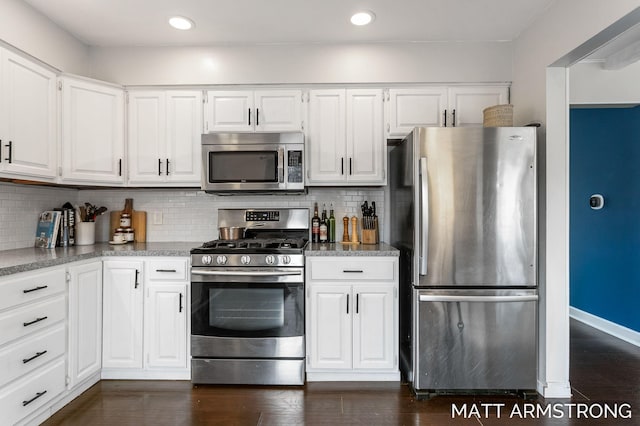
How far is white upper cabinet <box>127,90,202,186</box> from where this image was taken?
2971mm

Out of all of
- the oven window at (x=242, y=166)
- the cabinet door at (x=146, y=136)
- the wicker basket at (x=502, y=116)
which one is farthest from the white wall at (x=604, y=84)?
the cabinet door at (x=146, y=136)

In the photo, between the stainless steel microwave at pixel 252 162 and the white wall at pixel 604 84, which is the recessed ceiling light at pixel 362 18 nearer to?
the stainless steel microwave at pixel 252 162

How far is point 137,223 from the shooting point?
3238mm

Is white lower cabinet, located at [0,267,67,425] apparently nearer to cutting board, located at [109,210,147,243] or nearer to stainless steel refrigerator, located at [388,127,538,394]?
cutting board, located at [109,210,147,243]

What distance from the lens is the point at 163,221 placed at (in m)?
3.29

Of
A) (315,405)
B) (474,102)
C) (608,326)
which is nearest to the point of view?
(315,405)

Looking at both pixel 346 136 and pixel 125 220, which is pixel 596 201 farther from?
pixel 125 220

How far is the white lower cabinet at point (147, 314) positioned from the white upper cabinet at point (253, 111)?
1.16m

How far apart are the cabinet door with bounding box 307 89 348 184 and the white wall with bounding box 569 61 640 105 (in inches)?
91.1

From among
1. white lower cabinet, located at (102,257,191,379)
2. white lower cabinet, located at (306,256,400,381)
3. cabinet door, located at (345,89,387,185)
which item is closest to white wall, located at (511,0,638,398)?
white lower cabinet, located at (306,256,400,381)

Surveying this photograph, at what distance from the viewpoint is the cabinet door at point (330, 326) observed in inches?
101

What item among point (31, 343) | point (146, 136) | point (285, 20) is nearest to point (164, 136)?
point (146, 136)

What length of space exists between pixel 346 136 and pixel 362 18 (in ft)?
2.79

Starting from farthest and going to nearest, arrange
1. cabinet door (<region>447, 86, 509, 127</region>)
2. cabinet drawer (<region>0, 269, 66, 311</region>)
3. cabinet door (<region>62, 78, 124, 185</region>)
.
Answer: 1. cabinet door (<region>447, 86, 509, 127</region>)
2. cabinet door (<region>62, 78, 124, 185</region>)
3. cabinet drawer (<region>0, 269, 66, 311</region>)
